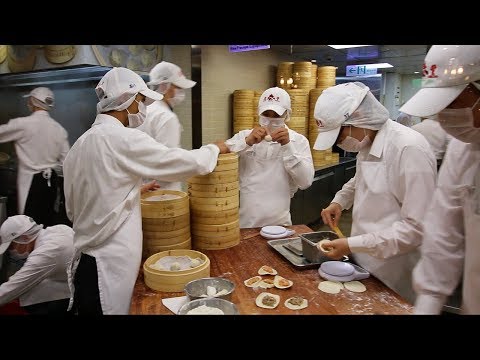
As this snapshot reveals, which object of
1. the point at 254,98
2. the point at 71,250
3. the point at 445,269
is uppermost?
the point at 254,98

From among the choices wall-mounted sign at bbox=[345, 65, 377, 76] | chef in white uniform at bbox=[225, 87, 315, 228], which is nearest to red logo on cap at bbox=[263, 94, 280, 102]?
chef in white uniform at bbox=[225, 87, 315, 228]

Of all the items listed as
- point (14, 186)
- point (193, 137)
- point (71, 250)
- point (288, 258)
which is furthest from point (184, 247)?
point (193, 137)

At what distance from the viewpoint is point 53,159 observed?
2.40 m

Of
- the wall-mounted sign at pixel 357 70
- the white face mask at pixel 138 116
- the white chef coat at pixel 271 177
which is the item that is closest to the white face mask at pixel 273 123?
the white chef coat at pixel 271 177

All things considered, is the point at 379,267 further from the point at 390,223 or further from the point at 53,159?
the point at 53,159

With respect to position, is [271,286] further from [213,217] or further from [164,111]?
[164,111]

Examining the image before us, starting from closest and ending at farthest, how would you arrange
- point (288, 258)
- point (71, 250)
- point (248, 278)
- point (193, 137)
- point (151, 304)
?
point (151, 304) → point (248, 278) → point (288, 258) → point (71, 250) → point (193, 137)

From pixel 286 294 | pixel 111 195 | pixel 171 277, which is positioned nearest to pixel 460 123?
pixel 286 294

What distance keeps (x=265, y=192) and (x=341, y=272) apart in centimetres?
117

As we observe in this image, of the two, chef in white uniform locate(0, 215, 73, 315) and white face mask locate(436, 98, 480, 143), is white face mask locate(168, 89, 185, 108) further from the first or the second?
white face mask locate(436, 98, 480, 143)

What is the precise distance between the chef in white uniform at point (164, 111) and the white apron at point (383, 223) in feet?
5.90

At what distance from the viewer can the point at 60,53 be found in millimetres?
2182

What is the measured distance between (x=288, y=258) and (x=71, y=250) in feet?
5.48

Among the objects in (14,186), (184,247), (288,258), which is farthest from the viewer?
(14,186)
